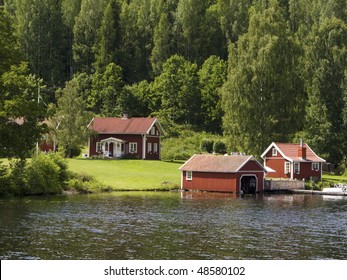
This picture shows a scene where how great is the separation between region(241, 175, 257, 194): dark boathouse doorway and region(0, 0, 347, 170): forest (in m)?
10.9

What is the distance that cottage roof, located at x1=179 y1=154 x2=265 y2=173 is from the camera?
69.3 meters

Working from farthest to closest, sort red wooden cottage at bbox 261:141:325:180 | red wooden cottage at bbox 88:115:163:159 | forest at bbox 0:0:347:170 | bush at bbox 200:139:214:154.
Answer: bush at bbox 200:139:214:154 < red wooden cottage at bbox 88:115:163:159 < forest at bbox 0:0:347:170 < red wooden cottage at bbox 261:141:325:180

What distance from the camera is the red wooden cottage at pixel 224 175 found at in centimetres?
6925

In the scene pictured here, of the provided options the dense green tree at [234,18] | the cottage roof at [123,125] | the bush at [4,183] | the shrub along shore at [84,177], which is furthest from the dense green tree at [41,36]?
the bush at [4,183]

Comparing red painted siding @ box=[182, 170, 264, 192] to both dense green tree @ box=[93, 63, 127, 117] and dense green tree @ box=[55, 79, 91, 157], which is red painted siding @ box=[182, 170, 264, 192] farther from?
dense green tree @ box=[93, 63, 127, 117]

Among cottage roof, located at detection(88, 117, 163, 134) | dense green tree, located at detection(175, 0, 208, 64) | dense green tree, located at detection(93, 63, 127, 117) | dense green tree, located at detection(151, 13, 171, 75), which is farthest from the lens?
dense green tree, located at detection(175, 0, 208, 64)

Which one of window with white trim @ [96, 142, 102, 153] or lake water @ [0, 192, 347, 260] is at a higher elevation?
window with white trim @ [96, 142, 102, 153]

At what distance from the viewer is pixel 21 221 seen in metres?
41.8

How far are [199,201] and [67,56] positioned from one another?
7482 centimetres

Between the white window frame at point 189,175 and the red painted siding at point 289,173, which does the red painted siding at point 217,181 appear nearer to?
the white window frame at point 189,175

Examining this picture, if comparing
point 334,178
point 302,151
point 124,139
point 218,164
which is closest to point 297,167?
point 302,151

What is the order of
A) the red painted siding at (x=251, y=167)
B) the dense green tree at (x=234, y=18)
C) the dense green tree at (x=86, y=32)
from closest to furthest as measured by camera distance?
1. the red painted siding at (x=251, y=167)
2. the dense green tree at (x=234, y=18)
3. the dense green tree at (x=86, y=32)

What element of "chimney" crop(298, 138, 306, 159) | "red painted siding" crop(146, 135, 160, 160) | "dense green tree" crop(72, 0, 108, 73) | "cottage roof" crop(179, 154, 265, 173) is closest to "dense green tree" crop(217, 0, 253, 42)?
"dense green tree" crop(72, 0, 108, 73)

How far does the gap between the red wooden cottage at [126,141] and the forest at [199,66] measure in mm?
4649
